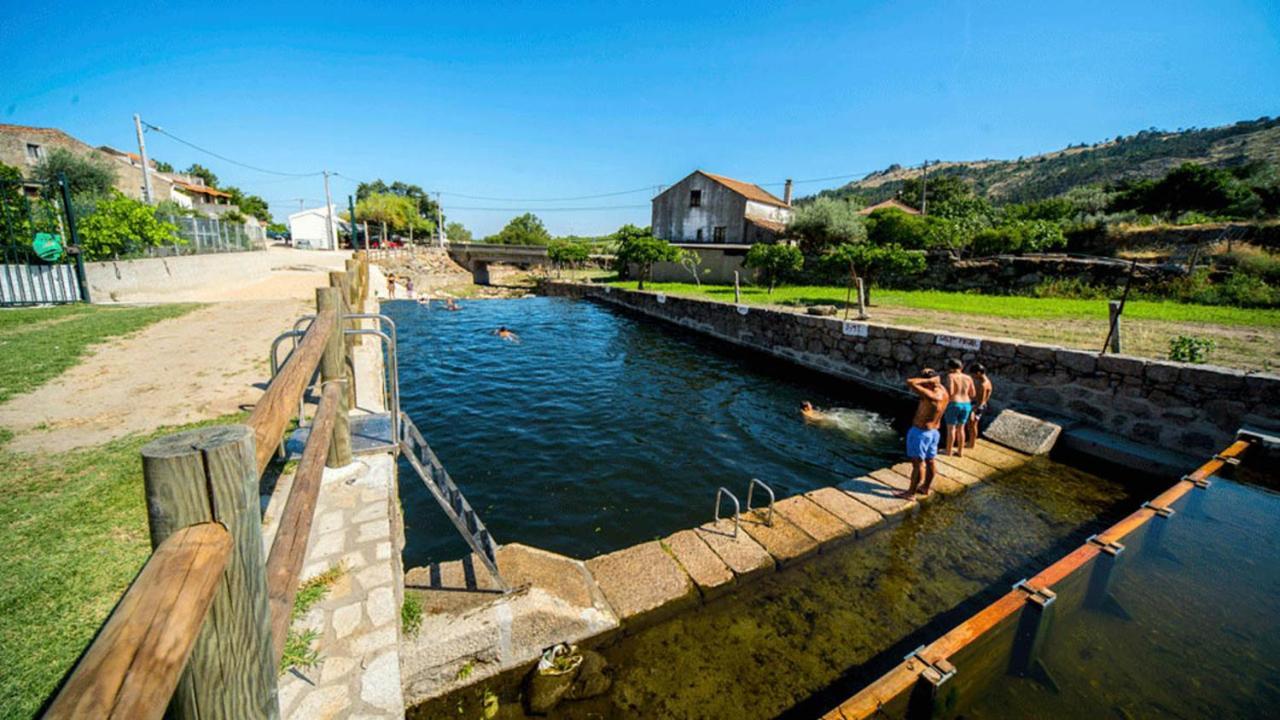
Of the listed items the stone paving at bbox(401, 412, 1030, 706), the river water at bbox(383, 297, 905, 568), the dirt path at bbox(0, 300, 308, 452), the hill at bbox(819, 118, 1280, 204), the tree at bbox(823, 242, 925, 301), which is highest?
the hill at bbox(819, 118, 1280, 204)

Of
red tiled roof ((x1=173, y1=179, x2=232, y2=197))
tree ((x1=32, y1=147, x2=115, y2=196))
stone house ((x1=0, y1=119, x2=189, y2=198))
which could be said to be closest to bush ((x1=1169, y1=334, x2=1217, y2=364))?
tree ((x1=32, y1=147, x2=115, y2=196))

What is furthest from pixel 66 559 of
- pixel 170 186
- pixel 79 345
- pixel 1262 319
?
pixel 170 186

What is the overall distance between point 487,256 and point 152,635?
5276cm

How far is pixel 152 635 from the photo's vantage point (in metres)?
0.89

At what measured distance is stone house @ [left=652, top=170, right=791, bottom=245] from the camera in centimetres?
3744

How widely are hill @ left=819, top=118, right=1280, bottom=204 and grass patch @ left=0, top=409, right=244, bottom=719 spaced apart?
3975 centimetres

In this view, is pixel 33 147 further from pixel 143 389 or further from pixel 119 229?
pixel 143 389

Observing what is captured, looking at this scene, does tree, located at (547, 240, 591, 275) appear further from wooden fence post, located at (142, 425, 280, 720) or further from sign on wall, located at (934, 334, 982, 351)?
wooden fence post, located at (142, 425, 280, 720)

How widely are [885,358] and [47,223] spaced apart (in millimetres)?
25318

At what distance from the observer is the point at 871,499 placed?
20.5 feet

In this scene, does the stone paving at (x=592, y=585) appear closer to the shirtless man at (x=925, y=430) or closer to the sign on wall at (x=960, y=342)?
the shirtless man at (x=925, y=430)

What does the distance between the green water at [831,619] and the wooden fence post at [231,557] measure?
265 centimetres

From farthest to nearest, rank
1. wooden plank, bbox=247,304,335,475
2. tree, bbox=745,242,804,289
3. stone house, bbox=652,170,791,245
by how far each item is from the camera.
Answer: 1. stone house, bbox=652,170,791,245
2. tree, bbox=745,242,804,289
3. wooden plank, bbox=247,304,335,475

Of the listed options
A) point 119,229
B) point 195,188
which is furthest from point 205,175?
point 119,229
